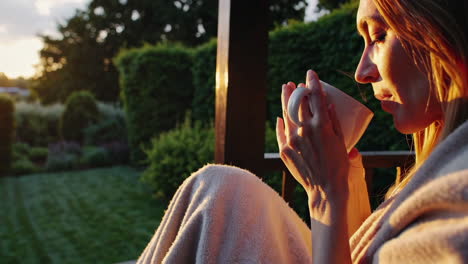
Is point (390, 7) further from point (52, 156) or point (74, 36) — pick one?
point (74, 36)

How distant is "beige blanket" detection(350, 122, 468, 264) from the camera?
537 millimetres

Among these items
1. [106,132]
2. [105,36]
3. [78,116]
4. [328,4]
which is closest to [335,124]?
[328,4]

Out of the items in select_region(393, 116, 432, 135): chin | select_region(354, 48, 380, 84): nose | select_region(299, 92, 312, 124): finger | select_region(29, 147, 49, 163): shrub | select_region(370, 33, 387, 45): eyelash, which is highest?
select_region(370, 33, 387, 45): eyelash

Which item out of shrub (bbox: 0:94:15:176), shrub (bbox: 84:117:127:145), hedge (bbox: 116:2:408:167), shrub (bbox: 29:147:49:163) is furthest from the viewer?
shrub (bbox: 84:117:127:145)

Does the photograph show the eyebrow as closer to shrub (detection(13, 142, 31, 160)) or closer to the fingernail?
the fingernail

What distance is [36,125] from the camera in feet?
35.9

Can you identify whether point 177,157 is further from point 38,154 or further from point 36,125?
point 36,125

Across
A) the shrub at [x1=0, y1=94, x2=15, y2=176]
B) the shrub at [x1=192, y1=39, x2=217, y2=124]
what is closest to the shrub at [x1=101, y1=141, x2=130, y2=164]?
the shrub at [x1=0, y1=94, x2=15, y2=176]

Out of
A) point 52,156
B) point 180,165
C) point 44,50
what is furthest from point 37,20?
point 180,165

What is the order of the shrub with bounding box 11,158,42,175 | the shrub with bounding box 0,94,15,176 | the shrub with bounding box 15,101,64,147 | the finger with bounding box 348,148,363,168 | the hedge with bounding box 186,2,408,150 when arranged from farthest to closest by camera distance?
the shrub with bounding box 15,101,64,147
the shrub with bounding box 11,158,42,175
the shrub with bounding box 0,94,15,176
the hedge with bounding box 186,2,408,150
the finger with bounding box 348,148,363,168

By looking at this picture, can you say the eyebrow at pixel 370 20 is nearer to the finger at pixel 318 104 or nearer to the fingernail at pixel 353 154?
the finger at pixel 318 104

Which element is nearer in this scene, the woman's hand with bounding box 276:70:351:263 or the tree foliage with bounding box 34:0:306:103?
the woman's hand with bounding box 276:70:351:263

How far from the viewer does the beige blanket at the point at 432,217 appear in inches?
21.1

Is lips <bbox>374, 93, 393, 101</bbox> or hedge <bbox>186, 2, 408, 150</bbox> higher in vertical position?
hedge <bbox>186, 2, 408, 150</bbox>
